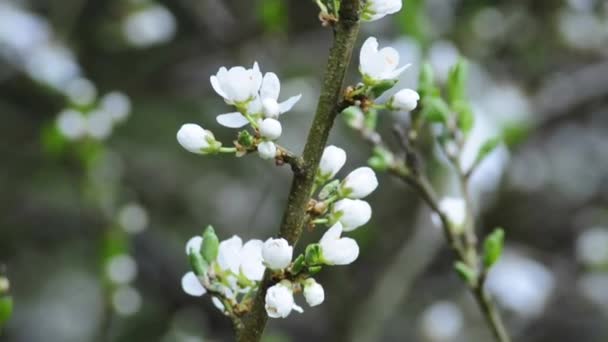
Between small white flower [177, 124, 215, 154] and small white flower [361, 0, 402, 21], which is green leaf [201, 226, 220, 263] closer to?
small white flower [177, 124, 215, 154]

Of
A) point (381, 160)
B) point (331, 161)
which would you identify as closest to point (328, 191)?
point (331, 161)

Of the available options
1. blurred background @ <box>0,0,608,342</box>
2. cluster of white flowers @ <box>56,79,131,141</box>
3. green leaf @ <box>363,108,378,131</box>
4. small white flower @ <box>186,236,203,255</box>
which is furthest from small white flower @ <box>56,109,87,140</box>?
small white flower @ <box>186,236,203,255</box>

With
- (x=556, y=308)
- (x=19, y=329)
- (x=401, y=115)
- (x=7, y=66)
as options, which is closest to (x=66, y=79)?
(x=7, y=66)

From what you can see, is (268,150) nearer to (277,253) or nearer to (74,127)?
(277,253)

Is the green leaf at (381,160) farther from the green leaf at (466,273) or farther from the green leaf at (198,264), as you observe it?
the green leaf at (198,264)

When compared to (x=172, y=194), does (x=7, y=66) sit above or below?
above

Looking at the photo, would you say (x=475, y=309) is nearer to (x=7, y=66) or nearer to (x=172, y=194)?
(x=172, y=194)

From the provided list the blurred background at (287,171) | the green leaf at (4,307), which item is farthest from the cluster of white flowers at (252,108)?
the blurred background at (287,171)
